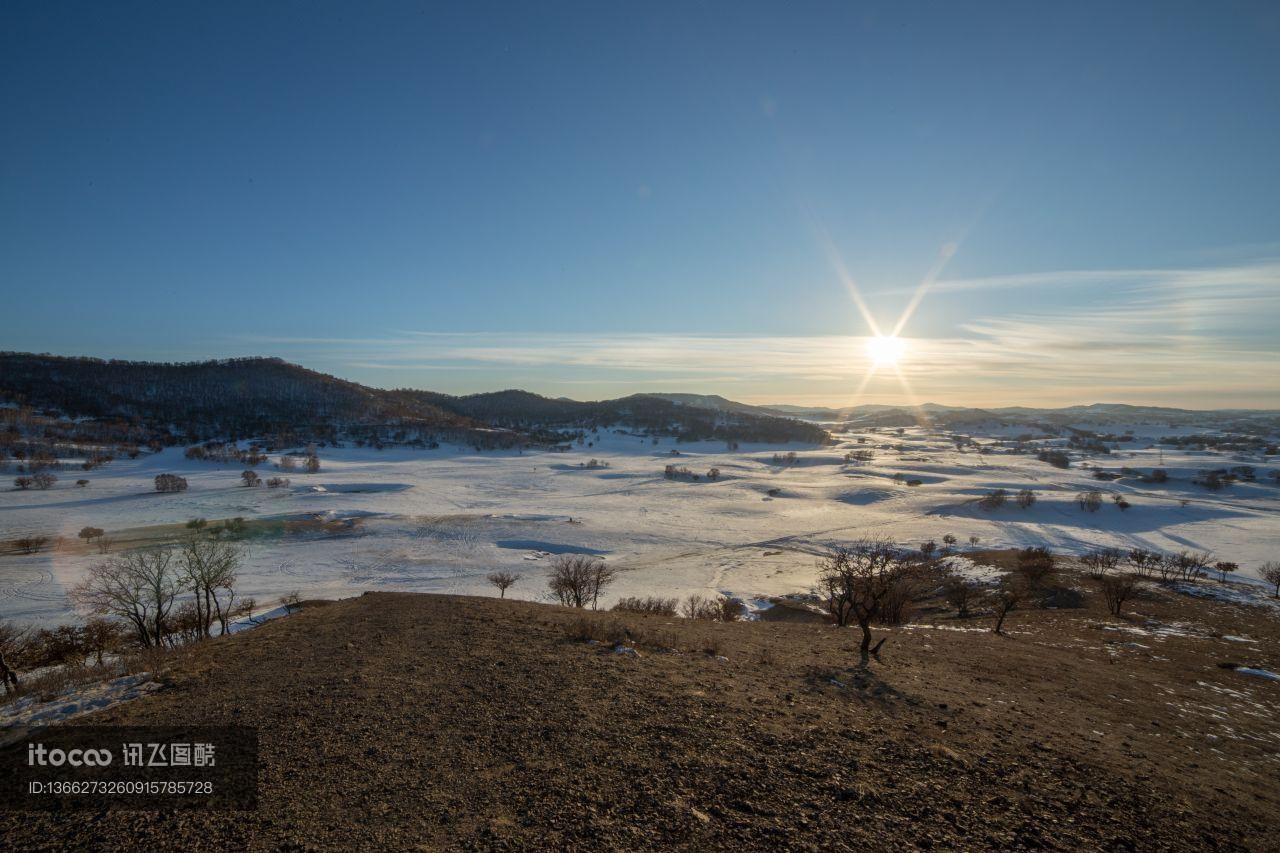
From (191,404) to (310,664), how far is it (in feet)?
742

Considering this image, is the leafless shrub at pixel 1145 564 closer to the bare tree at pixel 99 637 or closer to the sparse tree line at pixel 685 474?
the bare tree at pixel 99 637

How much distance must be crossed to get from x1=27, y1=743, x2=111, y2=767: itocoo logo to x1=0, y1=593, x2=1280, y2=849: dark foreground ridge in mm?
1141

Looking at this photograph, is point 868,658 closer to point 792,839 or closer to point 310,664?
point 792,839

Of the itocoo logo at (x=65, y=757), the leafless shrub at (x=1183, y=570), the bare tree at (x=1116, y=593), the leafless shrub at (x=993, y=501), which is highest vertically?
the itocoo logo at (x=65, y=757)

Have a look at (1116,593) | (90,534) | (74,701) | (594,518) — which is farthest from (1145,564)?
(90,534)

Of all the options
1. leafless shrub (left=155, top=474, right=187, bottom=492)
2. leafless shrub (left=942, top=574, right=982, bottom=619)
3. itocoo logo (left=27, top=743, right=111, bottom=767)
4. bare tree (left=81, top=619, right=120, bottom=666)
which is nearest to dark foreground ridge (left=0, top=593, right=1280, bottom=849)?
itocoo logo (left=27, top=743, right=111, bottom=767)

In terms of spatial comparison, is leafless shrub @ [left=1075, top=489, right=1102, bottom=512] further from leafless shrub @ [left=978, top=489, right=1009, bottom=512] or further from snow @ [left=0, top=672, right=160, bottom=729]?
snow @ [left=0, top=672, right=160, bottom=729]

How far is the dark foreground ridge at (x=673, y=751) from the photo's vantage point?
20.0 ft

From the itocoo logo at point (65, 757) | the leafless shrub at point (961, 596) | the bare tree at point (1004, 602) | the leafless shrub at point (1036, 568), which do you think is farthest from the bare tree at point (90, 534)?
the leafless shrub at point (1036, 568)

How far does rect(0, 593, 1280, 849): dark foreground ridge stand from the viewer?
611cm

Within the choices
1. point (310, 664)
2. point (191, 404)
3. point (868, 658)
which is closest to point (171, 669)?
point (310, 664)

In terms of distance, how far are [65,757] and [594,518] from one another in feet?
242

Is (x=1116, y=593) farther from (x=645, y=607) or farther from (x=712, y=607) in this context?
(x=645, y=607)

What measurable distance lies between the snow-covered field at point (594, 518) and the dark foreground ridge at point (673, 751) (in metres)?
32.1
